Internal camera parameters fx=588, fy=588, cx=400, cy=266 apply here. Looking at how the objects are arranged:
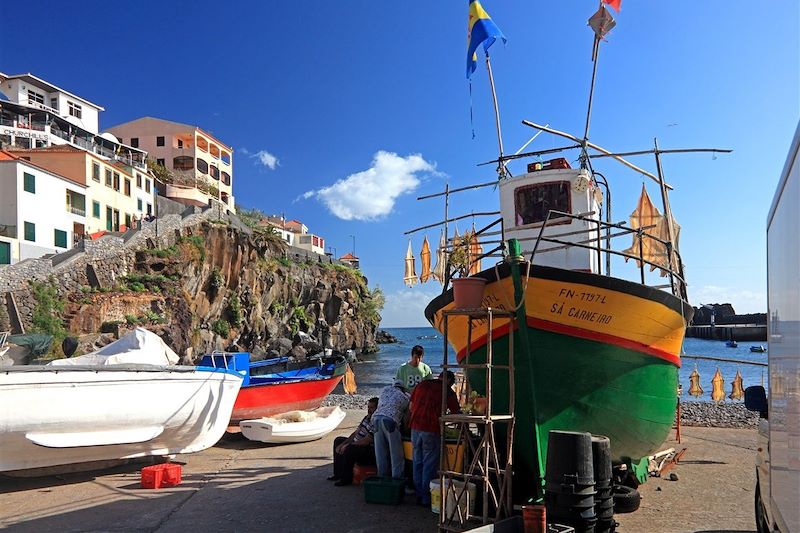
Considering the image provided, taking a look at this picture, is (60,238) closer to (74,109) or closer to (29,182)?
(29,182)

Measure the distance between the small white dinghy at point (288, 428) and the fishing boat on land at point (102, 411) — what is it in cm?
110

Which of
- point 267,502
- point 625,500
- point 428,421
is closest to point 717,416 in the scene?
point 625,500

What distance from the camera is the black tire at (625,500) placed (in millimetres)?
6734

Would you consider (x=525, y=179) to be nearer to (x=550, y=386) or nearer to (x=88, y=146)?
(x=550, y=386)

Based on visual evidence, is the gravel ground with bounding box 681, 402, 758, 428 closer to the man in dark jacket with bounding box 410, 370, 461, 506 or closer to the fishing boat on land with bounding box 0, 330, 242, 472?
the man in dark jacket with bounding box 410, 370, 461, 506

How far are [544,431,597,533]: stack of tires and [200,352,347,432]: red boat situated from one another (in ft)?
26.7

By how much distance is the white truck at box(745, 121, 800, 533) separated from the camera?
251cm

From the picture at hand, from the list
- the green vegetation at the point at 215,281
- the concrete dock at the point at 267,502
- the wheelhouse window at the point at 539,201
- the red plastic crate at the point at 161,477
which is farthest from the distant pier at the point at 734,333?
the red plastic crate at the point at 161,477

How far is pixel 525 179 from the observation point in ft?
27.8

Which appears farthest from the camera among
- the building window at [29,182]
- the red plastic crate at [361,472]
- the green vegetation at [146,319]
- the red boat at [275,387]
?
the building window at [29,182]

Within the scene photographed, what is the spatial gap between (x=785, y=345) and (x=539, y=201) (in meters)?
5.63

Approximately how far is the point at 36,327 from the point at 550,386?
25.0 metres

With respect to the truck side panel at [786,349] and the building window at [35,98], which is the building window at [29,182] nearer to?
the building window at [35,98]

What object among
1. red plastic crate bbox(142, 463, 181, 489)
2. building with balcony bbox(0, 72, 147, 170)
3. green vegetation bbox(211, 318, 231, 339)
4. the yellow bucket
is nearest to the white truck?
the yellow bucket
